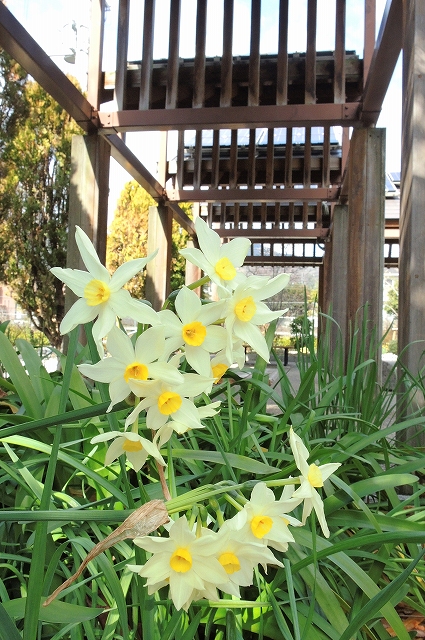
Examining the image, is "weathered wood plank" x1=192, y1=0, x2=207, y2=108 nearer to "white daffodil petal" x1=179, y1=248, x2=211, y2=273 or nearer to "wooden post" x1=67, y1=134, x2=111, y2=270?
"wooden post" x1=67, y1=134, x2=111, y2=270

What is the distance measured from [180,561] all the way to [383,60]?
3524 millimetres

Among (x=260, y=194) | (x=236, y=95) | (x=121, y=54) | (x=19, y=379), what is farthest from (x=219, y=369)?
(x=260, y=194)

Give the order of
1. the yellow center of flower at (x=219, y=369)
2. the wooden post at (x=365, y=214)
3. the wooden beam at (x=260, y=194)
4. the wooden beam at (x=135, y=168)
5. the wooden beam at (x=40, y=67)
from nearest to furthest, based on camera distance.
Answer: the yellow center of flower at (x=219, y=369), the wooden beam at (x=40, y=67), the wooden post at (x=365, y=214), the wooden beam at (x=135, y=168), the wooden beam at (x=260, y=194)

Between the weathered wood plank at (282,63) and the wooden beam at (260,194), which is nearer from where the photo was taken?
the weathered wood plank at (282,63)

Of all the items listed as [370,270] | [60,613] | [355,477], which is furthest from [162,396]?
[370,270]

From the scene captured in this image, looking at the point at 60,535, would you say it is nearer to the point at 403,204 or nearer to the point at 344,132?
the point at 403,204

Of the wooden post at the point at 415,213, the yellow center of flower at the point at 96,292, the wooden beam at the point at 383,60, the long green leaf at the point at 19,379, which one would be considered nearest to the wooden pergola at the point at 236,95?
the wooden beam at the point at 383,60

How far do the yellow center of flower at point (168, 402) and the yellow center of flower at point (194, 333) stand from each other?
4 centimetres

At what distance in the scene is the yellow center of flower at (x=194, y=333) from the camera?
0.40m

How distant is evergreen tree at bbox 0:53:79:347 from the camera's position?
7.68 m

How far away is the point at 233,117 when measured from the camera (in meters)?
4.22

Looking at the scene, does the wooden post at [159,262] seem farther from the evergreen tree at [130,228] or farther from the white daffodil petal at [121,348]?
the white daffodil petal at [121,348]

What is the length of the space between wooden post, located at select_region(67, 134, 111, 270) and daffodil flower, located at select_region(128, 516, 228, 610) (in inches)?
160

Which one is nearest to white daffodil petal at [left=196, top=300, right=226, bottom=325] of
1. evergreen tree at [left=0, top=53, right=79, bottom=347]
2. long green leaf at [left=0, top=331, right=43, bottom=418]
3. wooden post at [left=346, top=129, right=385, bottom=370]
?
long green leaf at [left=0, top=331, right=43, bottom=418]
